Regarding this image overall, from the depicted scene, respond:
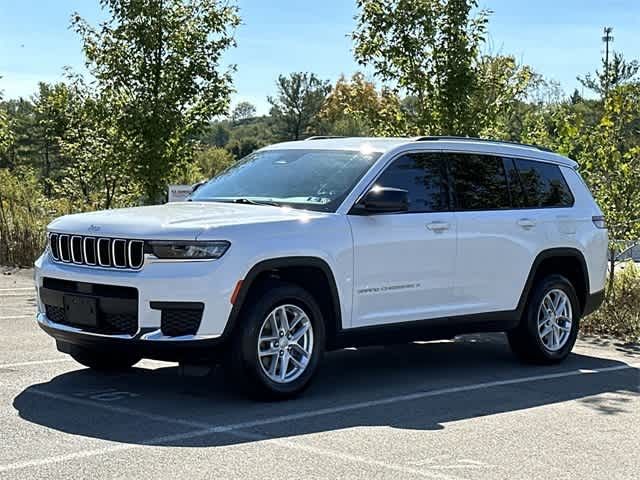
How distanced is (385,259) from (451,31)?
26.2ft

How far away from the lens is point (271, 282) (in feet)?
25.6

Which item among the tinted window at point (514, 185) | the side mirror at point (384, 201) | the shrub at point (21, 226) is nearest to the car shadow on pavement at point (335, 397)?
the side mirror at point (384, 201)

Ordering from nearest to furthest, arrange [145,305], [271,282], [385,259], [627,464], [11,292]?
[627,464] → [145,305] → [271,282] → [385,259] → [11,292]

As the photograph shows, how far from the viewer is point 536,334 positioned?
1002cm

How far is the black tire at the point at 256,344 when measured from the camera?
24.7 ft

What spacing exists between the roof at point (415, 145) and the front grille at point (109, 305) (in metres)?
2.50

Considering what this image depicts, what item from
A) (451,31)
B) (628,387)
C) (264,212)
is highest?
(451,31)

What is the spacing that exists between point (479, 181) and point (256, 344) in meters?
3.11

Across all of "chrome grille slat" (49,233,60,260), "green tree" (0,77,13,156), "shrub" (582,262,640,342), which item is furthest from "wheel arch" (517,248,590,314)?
"green tree" (0,77,13,156)

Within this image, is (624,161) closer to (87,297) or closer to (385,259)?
(385,259)

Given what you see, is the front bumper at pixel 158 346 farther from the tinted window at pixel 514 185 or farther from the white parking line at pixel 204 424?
the tinted window at pixel 514 185

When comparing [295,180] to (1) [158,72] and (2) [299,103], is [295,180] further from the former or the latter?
(2) [299,103]

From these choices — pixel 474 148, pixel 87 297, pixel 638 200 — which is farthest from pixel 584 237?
pixel 87 297

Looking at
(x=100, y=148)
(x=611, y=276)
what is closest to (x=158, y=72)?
(x=100, y=148)
